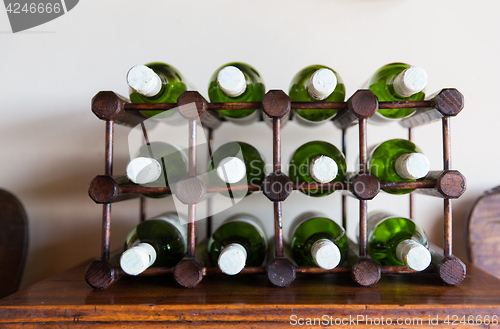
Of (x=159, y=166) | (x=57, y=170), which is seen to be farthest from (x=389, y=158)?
(x=57, y=170)

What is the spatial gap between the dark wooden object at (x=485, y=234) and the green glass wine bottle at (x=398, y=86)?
0.36 metres

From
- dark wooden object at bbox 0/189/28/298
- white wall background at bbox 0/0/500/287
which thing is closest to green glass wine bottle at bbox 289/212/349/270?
white wall background at bbox 0/0/500/287

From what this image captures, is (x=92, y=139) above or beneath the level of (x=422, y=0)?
beneath

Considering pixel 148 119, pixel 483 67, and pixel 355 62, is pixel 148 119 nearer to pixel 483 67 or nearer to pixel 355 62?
pixel 355 62

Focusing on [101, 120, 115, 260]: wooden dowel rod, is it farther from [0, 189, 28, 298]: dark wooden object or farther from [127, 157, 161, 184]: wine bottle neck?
[0, 189, 28, 298]: dark wooden object

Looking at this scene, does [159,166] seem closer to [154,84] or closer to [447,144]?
[154,84]

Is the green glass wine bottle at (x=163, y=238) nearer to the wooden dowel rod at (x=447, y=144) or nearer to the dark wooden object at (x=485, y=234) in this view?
the wooden dowel rod at (x=447, y=144)

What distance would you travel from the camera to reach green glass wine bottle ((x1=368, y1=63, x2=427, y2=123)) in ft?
1.68

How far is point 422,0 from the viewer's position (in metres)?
0.84

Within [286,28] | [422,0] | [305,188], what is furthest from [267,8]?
[305,188]

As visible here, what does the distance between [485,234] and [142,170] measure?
835 mm

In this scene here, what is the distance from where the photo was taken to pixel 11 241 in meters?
0.79

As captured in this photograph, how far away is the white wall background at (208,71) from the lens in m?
0.83

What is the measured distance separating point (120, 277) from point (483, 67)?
105 centimetres
